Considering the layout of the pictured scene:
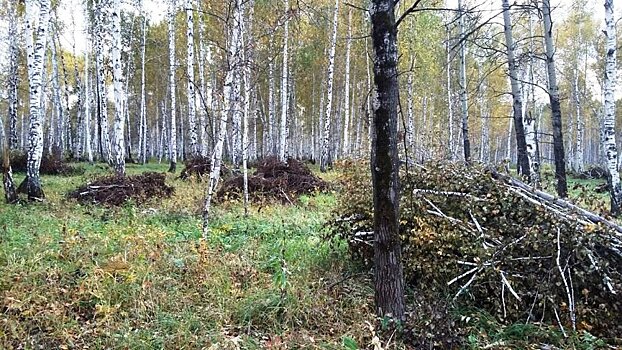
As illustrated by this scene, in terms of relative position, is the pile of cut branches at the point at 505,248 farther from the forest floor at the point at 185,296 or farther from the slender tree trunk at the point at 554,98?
the slender tree trunk at the point at 554,98

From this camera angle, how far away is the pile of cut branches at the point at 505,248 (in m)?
4.18

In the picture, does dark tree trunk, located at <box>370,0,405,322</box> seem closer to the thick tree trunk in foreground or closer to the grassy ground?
the grassy ground

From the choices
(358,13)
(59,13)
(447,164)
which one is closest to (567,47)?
(358,13)

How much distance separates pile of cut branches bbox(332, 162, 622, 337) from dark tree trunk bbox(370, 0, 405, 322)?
0.59 m

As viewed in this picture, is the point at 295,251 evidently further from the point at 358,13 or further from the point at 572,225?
the point at 358,13

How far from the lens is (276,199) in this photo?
1098 centimetres

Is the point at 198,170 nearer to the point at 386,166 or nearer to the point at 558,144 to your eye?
the point at 558,144

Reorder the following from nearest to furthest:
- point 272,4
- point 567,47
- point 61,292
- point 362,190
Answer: point 61,292, point 362,190, point 272,4, point 567,47

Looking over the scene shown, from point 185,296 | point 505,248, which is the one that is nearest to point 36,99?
point 185,296

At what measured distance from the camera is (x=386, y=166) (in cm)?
360

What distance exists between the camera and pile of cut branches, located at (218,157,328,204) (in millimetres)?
11016

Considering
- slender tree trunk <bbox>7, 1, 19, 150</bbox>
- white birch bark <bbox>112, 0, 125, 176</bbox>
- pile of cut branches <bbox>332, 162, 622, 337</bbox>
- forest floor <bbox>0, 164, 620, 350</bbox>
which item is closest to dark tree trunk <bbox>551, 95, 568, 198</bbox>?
pile of cut branches <bbox>332, 162, 622, 337</bbox>

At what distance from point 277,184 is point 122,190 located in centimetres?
384

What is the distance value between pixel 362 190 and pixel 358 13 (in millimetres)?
18748
